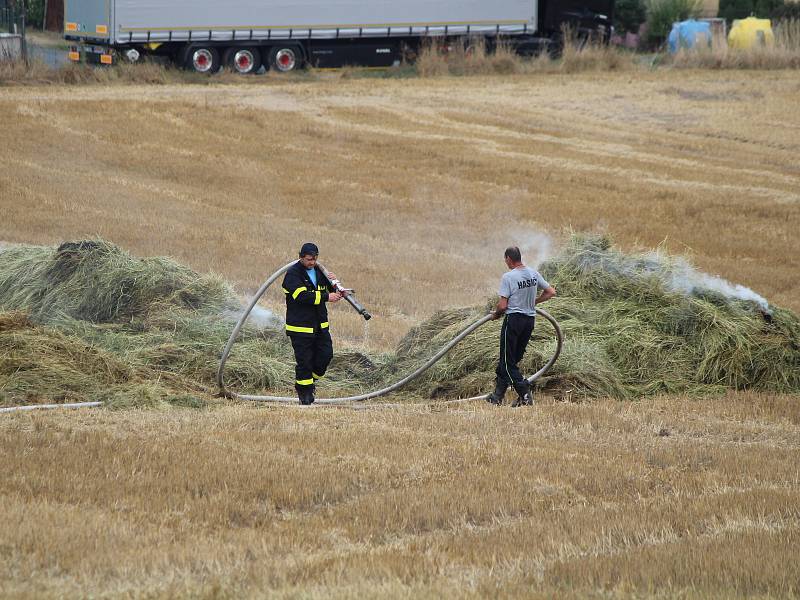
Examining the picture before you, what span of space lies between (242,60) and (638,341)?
30965mm

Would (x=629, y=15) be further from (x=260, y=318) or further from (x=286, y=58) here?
(x=260, y=318)

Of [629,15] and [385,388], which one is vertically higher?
[629,15]

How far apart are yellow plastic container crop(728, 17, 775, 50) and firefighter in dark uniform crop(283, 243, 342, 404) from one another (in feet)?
121

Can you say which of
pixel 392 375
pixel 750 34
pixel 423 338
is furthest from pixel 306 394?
pixel 750 34

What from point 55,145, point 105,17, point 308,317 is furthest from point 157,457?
point 105,17

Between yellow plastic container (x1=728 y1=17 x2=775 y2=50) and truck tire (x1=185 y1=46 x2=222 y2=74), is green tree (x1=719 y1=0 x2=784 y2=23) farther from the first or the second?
truck tire (x1=185 y1=46 x2=222 y2=74)

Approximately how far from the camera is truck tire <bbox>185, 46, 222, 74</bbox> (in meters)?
39.8

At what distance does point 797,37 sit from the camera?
142ft

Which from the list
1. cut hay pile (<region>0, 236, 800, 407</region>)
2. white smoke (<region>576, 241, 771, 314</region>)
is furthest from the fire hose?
white smoke (<region>576, 241, 771, 314</region>)

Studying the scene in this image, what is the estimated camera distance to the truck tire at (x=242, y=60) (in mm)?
40531

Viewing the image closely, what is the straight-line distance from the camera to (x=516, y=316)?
10.7 metres

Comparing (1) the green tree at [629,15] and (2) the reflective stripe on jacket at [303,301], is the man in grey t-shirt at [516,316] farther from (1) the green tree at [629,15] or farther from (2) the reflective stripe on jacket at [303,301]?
(1) the green tree at [629,15]

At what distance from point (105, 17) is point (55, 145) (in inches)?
485

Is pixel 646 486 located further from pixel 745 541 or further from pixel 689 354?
pixel 689 354
